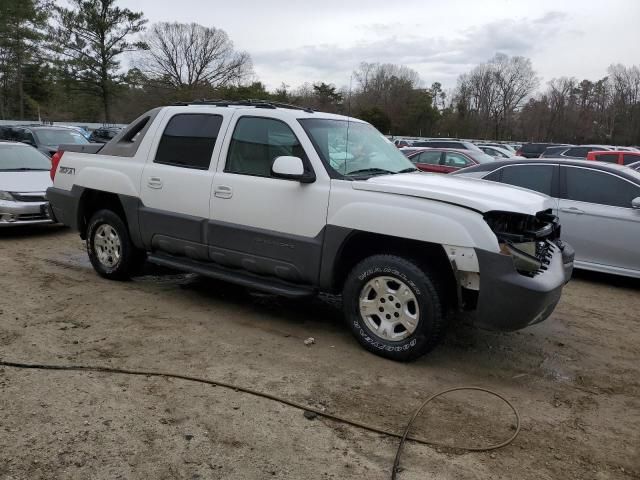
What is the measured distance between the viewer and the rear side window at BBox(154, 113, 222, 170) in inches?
213

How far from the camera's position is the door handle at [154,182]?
5656 millimetres

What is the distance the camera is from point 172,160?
5656 millimetres

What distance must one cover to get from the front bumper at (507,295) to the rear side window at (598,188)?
12.2 feet

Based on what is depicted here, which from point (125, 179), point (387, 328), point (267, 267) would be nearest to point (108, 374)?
point (267, 267)

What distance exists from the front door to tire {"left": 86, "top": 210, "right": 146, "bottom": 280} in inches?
53.4

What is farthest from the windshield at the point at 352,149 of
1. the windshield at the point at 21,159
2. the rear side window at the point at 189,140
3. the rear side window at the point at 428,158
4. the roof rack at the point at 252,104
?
the rear side window at the point at 428,158

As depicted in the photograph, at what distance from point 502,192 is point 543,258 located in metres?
0.61

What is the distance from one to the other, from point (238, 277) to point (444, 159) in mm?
11999

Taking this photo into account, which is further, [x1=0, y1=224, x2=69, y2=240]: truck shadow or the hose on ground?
A: [x1=0, y1=224, x2=69, y2=240]: truck shadow

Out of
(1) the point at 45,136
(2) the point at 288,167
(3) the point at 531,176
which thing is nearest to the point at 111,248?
(2) the point at 288,167

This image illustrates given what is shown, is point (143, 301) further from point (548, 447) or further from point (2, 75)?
point (2, 75)

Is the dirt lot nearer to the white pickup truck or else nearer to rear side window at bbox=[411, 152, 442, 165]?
the white pickup truck

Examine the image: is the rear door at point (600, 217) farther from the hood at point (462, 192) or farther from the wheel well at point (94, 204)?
the wheel well at point (94, 204)

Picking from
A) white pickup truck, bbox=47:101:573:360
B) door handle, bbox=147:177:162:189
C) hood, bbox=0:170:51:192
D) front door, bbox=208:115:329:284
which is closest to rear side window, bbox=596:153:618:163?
white pickup truck, bbox=47:101:573:360
